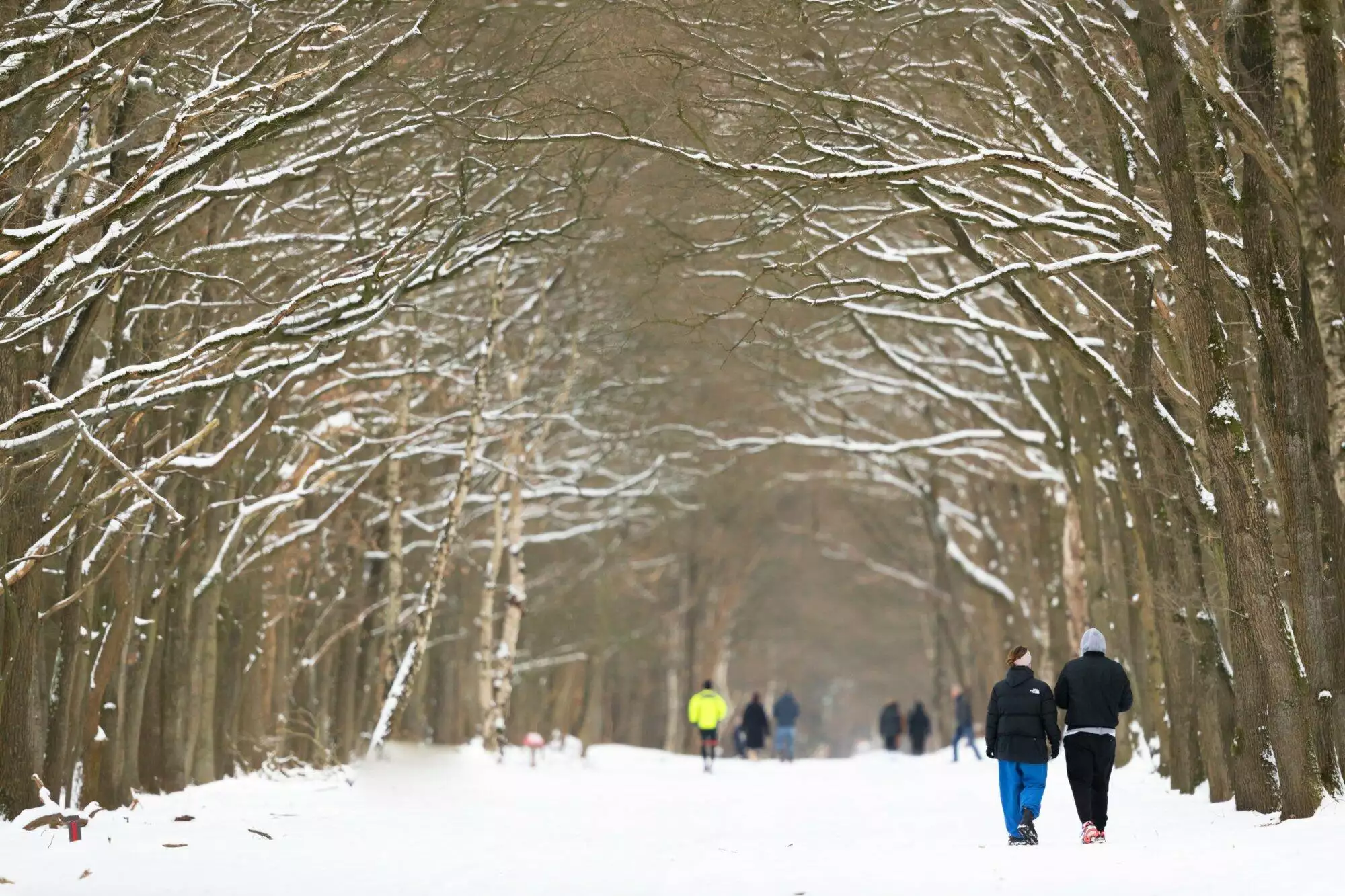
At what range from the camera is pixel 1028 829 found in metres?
13.1

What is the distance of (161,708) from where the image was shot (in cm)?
1875

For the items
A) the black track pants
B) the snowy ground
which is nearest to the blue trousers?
the black track pants

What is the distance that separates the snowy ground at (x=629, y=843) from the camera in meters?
10.6

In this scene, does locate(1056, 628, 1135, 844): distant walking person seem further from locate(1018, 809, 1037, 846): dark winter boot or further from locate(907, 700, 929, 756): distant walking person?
locate(907, 700, 929, 756): distant walking person

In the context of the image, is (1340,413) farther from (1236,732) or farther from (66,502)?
(66,502)

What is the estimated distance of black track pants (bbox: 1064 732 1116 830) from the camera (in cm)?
1275

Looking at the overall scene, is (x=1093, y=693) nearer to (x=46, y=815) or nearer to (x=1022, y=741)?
(x=1022, y=741)

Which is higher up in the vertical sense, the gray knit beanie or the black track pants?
the gray knit beanie

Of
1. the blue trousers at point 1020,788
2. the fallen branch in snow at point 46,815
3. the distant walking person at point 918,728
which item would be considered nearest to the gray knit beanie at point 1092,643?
the blue trousers at point 1020,788

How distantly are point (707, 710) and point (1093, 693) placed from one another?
1807 centimetres

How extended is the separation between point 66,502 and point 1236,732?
1000 cm

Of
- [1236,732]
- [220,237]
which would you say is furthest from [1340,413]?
[220,237]

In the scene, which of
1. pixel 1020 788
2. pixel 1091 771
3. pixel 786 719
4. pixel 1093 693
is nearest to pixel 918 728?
pixel 786 719

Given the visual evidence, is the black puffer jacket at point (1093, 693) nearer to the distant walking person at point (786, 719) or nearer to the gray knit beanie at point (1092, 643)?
the gray knit beanie at point (1092, 643)
